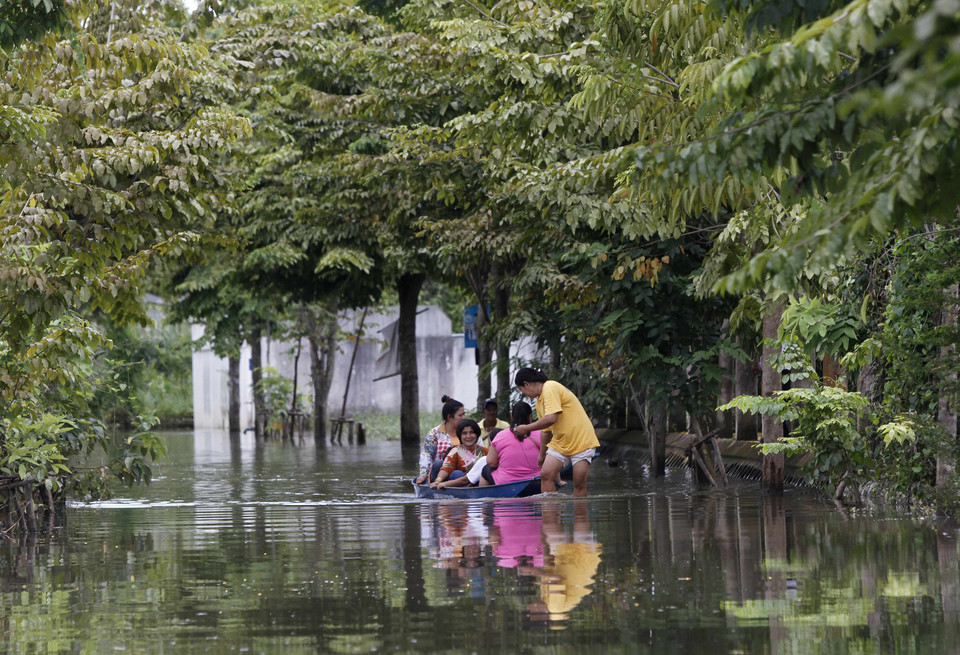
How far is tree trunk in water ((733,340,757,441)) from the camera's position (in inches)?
708

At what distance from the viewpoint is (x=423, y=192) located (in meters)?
23.7

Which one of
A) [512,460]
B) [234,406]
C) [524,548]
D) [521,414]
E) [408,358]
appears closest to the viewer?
[524,548]

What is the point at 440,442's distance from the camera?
702 inches

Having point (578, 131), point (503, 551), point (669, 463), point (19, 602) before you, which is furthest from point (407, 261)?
point (19, 602)

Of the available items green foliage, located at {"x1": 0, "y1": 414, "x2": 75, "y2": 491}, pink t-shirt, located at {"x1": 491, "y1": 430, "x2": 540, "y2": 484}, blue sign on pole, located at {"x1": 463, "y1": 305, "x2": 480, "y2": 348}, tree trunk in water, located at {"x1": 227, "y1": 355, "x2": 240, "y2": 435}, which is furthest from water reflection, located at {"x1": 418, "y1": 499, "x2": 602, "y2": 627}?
tree trunk in water, located at {"x1": 227, "y1": 355, "x2": 240, "y2": 435}

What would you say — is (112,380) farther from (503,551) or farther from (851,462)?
(851,462)

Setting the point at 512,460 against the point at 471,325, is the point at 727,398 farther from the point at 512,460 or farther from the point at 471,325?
the point at 471,325

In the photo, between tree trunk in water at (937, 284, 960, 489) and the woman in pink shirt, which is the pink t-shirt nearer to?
the woman in pink shirt

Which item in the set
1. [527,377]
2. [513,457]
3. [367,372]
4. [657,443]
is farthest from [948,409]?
[367,372]

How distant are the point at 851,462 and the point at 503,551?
15.0 feet

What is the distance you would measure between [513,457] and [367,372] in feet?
113

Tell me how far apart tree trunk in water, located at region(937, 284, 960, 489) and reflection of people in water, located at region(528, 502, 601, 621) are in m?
3.07

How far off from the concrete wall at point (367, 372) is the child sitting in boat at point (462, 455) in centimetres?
2651

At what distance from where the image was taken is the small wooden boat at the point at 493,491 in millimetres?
15953
